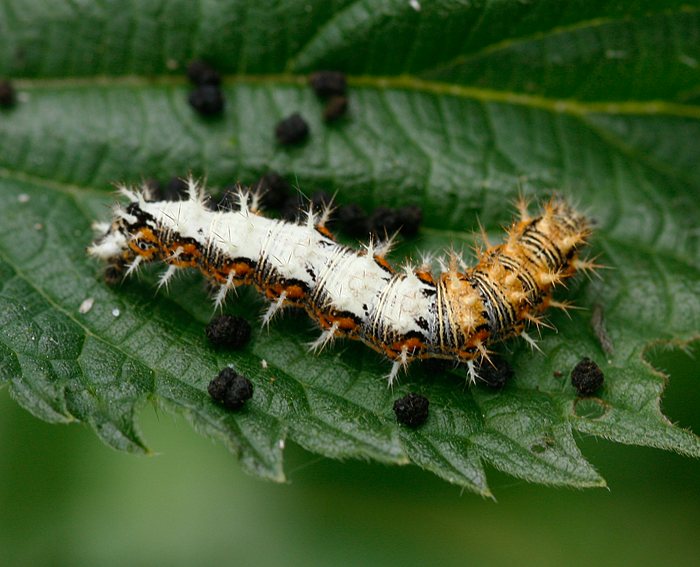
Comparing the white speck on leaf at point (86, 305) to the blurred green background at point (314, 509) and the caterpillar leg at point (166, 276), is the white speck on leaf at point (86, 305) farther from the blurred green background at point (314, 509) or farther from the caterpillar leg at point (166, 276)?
the blurred green background at point (314, 509)

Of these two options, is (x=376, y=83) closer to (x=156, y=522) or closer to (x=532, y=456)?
(x=532, y=456)

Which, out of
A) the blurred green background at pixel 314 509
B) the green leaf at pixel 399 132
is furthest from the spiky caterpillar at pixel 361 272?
the blurred green background at pixel 314 509

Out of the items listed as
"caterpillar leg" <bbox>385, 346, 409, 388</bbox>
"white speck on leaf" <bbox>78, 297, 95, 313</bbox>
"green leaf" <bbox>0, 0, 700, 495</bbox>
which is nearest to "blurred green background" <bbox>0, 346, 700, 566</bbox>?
"green leaf" <bbox>0, 0, 700, 495</bbox>

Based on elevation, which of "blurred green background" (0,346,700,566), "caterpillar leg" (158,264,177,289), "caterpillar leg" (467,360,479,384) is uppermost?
"caterpillar leg" (158,264,177,289)

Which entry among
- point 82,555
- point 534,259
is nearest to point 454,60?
point 534,259

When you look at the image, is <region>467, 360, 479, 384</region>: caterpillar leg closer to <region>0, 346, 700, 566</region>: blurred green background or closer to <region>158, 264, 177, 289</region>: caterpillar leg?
<region>0, 346, 700, 566</region>: blurred green background

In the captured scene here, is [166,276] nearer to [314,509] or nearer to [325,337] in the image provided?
[325,337]

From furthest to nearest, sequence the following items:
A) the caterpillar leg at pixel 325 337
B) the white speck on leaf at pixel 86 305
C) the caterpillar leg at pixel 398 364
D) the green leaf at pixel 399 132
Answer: the green leaf at pixel 399 132 < the white speck on leaf at pixel 86 305 < the caterpillar leg at pixel 325 337 < the caterpillar leg at pixel 398 364
